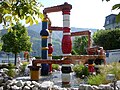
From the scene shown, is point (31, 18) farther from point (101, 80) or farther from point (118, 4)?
point (101, 80)

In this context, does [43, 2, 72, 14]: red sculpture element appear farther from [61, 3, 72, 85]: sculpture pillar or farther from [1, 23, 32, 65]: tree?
[1, 23, 32, 65]: tree

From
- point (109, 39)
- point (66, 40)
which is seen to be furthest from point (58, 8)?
point (109, 39)

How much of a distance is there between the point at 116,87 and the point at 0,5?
6.65m

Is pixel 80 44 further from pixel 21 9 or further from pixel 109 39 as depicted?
pixel 21 9

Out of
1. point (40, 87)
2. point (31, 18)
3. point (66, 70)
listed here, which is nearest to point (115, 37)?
point (66, 70)

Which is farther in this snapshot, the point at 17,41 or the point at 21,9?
the point at 17,41

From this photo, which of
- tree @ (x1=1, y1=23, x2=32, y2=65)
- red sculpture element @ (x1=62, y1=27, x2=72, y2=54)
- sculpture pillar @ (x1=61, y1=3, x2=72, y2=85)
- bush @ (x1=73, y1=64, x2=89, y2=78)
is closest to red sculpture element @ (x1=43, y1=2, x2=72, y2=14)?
sculpture pillar @ (x1=61, y1=3, x2=72, y2=85)

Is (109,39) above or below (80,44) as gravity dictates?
above

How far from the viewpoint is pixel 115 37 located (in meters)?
47.1

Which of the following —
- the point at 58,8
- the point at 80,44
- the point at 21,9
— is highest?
the point at 58,8

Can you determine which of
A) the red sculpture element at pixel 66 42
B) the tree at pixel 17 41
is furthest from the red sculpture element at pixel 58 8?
the tree at pixel 17 41

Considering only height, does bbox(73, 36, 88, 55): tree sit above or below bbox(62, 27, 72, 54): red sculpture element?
above

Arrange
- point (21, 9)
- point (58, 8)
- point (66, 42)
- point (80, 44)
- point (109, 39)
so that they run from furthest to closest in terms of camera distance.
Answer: point (80, 44)
point (109, 39)
point (58, 8)
point (66, 42)
point (21, 9)

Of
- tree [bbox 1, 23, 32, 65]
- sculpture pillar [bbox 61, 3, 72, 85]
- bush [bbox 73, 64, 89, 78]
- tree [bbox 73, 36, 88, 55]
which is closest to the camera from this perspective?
sculpture pillar [bbox 61, 3, 72, 85]
